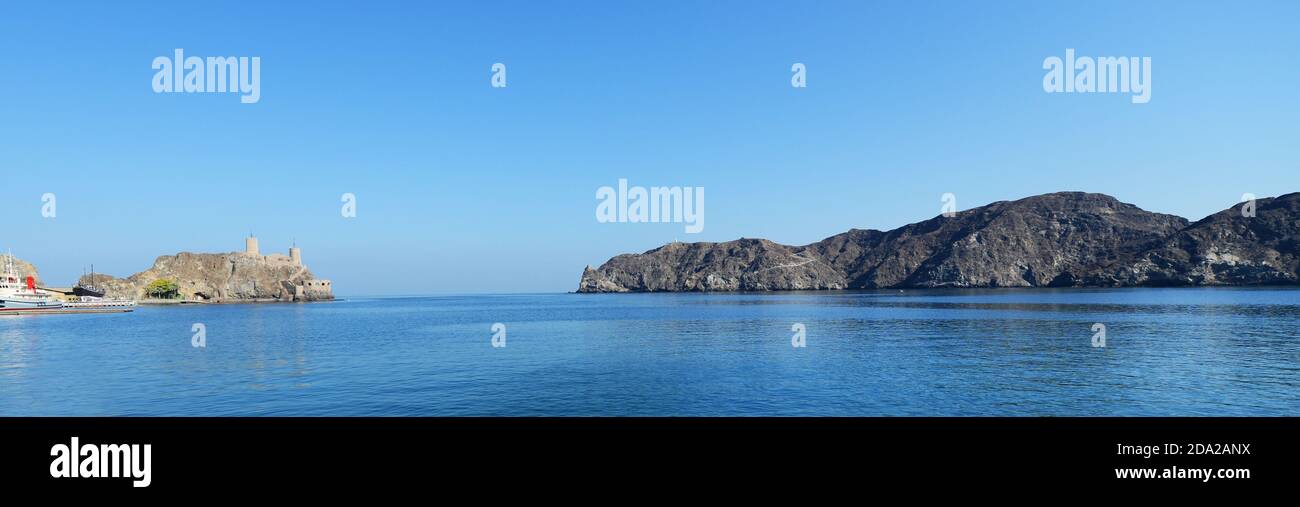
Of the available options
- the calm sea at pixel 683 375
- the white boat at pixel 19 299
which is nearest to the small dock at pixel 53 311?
the white boat at pixel 19 299

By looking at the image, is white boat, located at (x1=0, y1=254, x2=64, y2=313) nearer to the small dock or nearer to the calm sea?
the small dock

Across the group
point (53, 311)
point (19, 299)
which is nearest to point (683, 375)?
point (19, 299)

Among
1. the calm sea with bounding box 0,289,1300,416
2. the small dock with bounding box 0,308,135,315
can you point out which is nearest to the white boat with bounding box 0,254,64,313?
the small dock with bounding box 0,308,135,315

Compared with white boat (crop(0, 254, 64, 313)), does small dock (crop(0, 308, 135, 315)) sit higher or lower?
lower

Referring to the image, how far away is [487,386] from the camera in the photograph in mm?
35219

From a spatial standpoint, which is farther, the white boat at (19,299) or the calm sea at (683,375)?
the white boat at (19,299)

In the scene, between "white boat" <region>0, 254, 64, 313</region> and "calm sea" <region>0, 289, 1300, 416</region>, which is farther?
"white boat" <region>0, 254, 64, 313</region>

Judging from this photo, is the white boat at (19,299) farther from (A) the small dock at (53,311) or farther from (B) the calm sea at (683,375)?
(B) the calm sea at (683,375)

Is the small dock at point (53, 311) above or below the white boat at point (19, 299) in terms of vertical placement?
below

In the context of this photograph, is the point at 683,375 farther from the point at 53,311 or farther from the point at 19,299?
the point at 53,311
